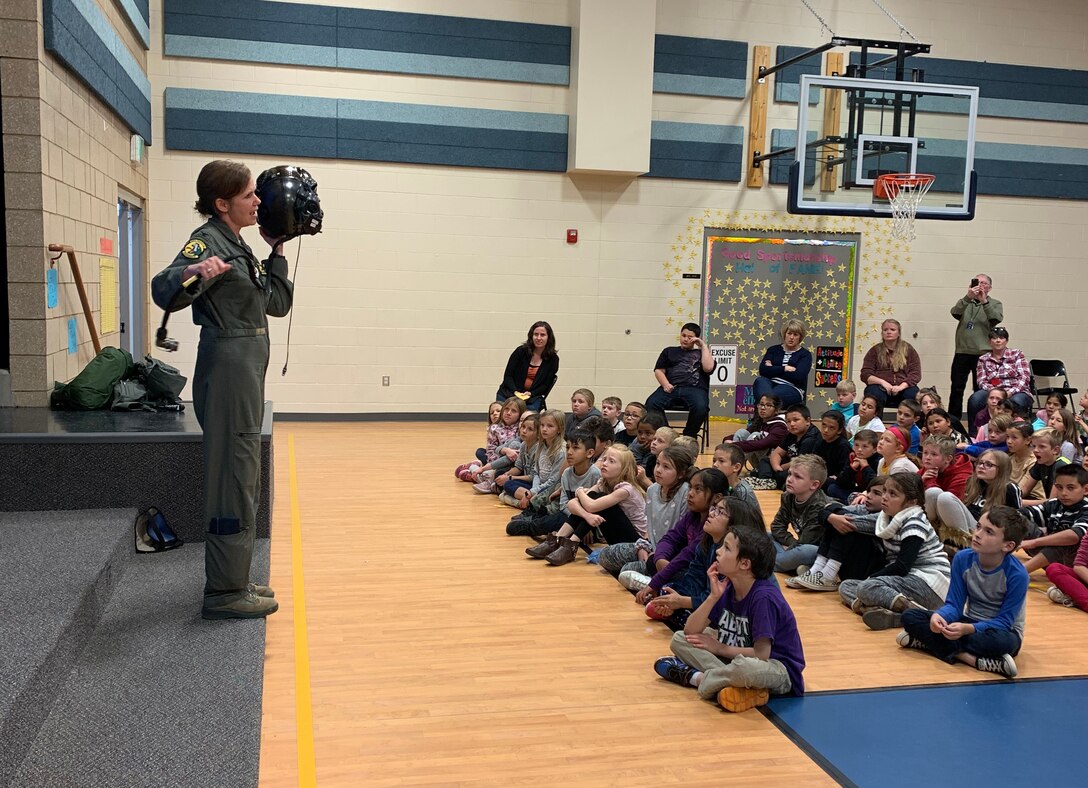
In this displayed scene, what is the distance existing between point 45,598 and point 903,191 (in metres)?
8.81

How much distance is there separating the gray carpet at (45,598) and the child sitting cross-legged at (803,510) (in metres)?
3.59

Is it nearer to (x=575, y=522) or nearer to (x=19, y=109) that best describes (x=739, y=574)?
(x=575, y=522)

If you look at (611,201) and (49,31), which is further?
(611,201)

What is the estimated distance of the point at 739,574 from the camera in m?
3.94

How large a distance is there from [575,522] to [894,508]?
1.87 m

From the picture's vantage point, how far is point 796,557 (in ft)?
18.6

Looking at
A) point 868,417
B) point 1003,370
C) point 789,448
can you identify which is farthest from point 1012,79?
point 789,448

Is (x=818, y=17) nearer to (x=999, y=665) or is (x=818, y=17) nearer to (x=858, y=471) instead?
(x=858, y=471)

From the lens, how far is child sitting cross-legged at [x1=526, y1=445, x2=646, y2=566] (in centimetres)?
579

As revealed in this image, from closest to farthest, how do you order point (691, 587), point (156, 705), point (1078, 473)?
point (156, 705) < point (691, 587) < point (1078, 473)

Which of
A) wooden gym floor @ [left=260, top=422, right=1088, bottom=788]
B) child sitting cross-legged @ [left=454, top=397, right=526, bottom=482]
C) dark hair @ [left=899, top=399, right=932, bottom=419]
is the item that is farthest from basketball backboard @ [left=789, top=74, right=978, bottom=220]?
wooden gym floor @ [left=260, top=422, right=1088, bottom=788]

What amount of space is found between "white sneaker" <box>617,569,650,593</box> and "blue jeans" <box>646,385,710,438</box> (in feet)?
14.0

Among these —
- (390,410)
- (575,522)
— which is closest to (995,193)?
(390,410)

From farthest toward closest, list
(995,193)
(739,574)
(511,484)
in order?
(995,193)
(511,484)
(739,574)
